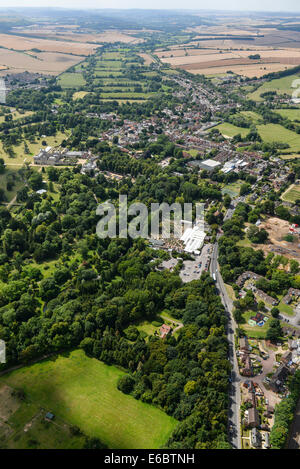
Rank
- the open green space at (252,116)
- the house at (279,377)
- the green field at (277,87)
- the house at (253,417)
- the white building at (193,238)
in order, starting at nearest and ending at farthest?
the house at (253,417), the house at (279,377), the white building at (193,238), the open green space at (252,116), the green field at (277,87)

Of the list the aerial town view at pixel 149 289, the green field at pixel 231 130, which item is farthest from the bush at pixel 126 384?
the green field at pixel 231 130

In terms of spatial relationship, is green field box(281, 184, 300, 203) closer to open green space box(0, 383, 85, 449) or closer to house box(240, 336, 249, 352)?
house box(240, 336, 249, 352)

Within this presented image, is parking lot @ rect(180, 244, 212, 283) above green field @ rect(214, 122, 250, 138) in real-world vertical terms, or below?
below

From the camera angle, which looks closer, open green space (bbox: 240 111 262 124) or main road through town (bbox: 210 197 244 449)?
main road through town (bbox: 210 197 244 449)

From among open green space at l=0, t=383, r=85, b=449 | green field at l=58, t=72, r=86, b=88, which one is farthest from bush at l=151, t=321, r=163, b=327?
green field at l=58, t=72, r=86, b=88

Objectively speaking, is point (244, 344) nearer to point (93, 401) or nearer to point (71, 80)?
point (93, 401)

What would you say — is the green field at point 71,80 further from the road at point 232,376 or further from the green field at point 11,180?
the road at point 232,376
